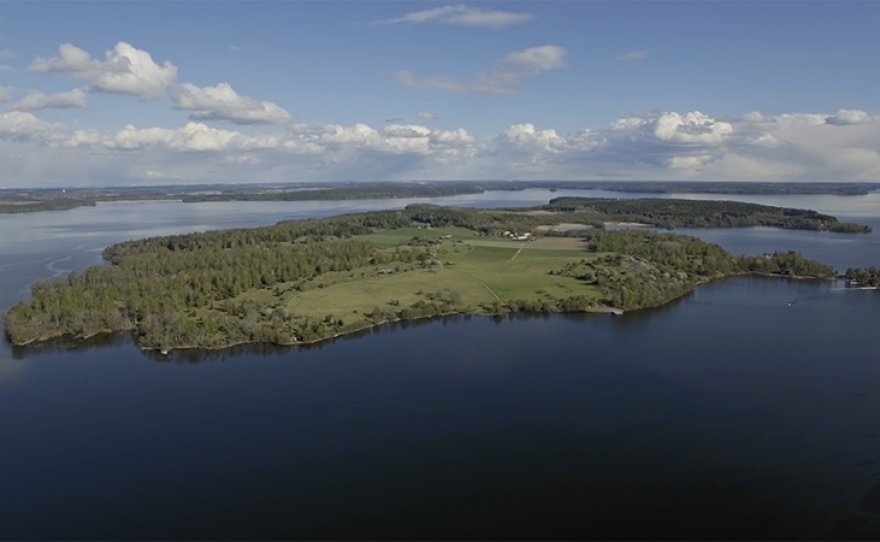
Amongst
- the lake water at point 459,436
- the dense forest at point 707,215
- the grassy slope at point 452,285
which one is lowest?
the lake water at point 459,436

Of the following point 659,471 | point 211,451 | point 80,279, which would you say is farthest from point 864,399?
point 80,279

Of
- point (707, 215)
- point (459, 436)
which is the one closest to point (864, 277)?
point (459, 436)

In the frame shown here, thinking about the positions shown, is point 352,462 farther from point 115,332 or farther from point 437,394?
point 115,332

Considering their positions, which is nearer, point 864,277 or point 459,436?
point 459,436

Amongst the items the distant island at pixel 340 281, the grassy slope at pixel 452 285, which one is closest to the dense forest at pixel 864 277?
the distant island at pixel 340 281

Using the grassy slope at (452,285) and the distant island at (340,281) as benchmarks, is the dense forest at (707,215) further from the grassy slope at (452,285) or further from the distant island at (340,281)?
the grassy slope at (452,285)

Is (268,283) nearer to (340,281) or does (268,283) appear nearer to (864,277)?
(340,281)
